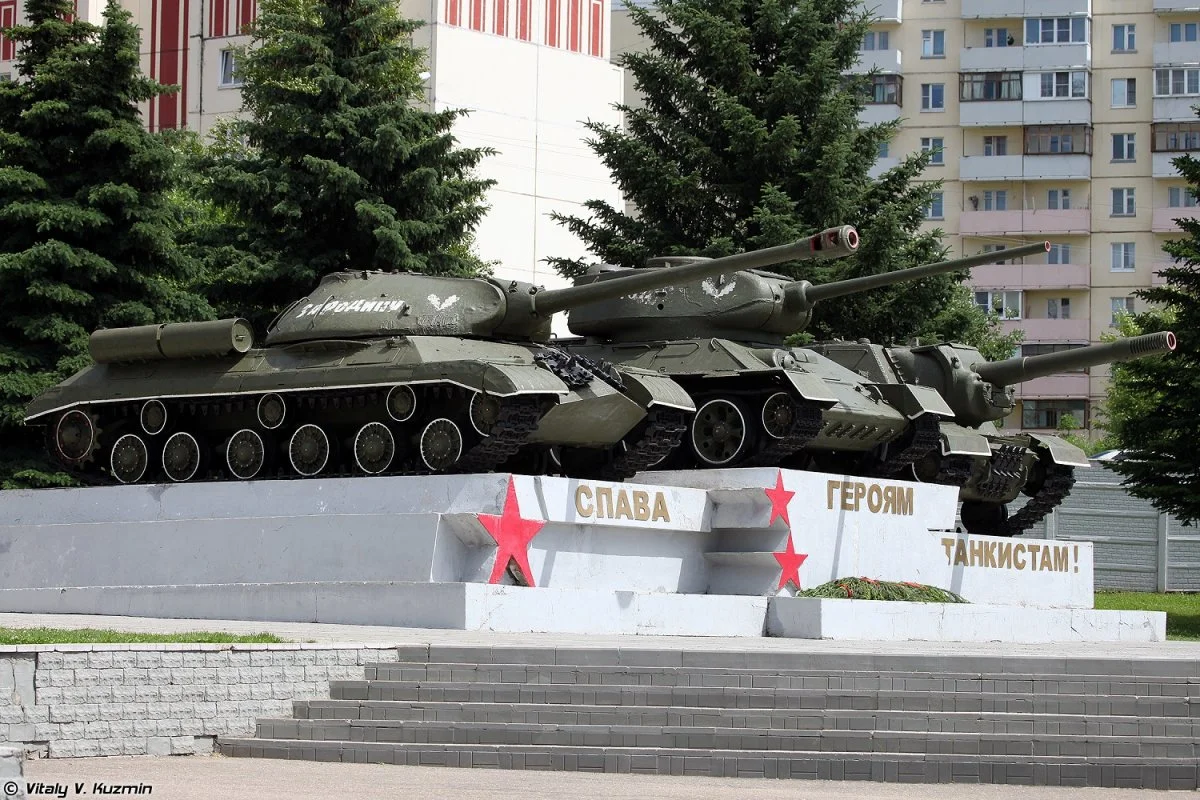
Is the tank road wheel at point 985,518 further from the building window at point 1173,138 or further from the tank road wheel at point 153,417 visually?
the building window at point 1173,138

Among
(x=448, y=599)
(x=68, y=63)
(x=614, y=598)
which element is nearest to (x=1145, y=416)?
(x=614, y=598)

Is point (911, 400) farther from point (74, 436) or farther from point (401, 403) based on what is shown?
point (74, 436)

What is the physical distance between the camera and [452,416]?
2089 centimetres

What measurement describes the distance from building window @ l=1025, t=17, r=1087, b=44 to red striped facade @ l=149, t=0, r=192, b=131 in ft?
92.7

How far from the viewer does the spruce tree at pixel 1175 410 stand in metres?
29.6

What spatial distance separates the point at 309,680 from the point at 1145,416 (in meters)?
19.3

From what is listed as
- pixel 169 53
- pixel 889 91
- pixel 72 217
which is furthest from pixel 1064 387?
pixel 72 217

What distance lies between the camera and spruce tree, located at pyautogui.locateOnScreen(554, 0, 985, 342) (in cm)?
3391

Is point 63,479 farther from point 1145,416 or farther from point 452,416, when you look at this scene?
point 1145,416

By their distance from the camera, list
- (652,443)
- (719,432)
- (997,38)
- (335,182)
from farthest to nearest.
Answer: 1. (997,38)
2. (335,182)
3. (719,432)
4. (652,443)

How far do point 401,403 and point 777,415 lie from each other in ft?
16.2

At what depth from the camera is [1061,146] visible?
65625mm

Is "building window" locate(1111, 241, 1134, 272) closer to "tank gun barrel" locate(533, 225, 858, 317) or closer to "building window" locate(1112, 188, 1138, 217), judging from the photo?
"building window" locate(1112, 188, 1138, 217)

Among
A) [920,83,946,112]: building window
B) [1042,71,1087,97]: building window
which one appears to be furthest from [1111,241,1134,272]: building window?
[920,83,946,112]: building window
